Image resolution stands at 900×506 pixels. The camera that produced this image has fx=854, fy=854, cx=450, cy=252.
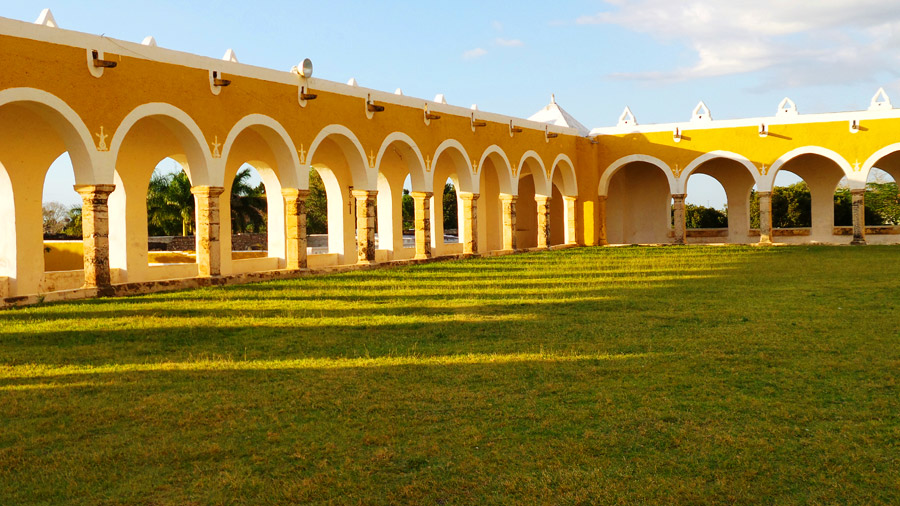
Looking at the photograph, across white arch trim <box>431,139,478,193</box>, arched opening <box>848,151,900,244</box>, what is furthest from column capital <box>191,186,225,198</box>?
arched opening <box>848,151,900,244</box>

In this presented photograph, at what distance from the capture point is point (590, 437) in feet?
13.0

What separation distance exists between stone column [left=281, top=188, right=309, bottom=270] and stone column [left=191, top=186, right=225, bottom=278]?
5.37 ft

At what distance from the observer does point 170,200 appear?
2670 cm

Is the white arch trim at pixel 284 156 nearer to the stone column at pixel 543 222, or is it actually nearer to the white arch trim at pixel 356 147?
the white arch trim at pixel 356 147

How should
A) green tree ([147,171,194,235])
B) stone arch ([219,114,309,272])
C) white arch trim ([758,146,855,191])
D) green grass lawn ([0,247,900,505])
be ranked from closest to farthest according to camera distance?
green grass lawn ([0,247,900,505]) < stone arch ([219,114,309,272]) < white arch trim ([758,146,855,191]) < green tree ([147,171,194,235])

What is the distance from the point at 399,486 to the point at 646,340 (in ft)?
11.8

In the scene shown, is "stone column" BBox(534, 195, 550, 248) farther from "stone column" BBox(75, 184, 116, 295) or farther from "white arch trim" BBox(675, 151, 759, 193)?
"stone column" BBox(75, 184, 116, 295)

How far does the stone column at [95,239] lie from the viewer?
1026 cm

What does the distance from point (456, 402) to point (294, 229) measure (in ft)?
30.9

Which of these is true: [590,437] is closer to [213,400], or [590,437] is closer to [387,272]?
[213,400]

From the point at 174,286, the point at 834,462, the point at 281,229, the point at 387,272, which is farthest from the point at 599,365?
the point at 281,229

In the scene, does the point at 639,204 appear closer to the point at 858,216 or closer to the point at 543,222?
the point at 543,222

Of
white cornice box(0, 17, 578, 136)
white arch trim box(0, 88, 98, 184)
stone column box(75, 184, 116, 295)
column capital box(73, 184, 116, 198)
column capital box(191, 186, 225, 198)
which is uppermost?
white cornice box(0, 17, 578, 136)

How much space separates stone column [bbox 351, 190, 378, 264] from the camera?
15.2 meters
